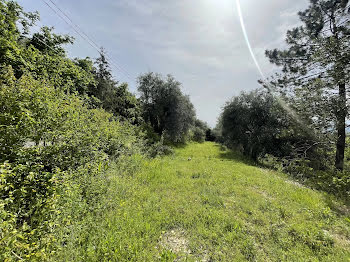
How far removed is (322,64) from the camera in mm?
3684

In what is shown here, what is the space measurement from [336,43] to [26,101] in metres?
6.76

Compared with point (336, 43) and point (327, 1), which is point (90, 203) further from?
point (327, 1)

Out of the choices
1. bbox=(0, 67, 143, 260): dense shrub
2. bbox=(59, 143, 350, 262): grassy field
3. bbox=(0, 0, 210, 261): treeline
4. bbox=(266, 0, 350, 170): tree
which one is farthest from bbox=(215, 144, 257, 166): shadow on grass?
bbox=(0, 67, 143, 260): dense shrub

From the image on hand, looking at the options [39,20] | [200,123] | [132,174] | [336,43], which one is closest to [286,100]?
[336,43]

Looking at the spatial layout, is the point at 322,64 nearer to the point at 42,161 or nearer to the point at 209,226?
the point at 209,226

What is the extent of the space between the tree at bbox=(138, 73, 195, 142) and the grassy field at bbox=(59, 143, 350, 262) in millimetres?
9342

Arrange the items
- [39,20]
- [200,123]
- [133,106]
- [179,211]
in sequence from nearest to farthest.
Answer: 1. [179,211]
2. [39,20]
3. [133,106]
4. [200,123]

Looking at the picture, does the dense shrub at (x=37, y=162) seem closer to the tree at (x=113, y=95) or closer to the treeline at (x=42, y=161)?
the treeline at (x=42, y=161)

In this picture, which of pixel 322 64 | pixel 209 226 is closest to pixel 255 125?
pixel 322 64

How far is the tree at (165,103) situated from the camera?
1342 centimetres

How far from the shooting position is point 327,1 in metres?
6.01

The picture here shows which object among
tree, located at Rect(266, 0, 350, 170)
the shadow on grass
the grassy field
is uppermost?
tree, located at Rect(266, 0, 350, 170)

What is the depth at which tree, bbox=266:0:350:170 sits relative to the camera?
3.51 meters

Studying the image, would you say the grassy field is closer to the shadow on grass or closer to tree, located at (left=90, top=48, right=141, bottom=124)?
the shadow on grass
